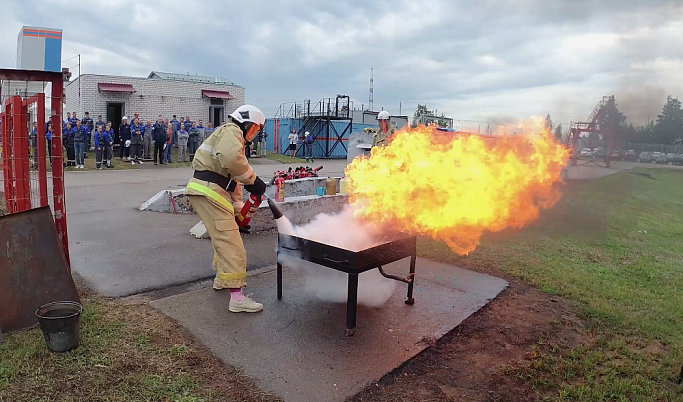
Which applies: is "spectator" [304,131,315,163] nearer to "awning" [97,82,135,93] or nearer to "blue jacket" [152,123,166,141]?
"blue jacket" [152,123,166,141]

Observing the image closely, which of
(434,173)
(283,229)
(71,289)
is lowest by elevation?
(71,289)

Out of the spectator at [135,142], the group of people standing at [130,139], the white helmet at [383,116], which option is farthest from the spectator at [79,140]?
the white helmet at [383,116]

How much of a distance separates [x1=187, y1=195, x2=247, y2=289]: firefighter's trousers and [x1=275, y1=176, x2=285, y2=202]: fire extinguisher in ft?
11.8

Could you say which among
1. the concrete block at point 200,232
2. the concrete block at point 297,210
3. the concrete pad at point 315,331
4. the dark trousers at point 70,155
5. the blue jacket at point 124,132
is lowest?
the concrete pad at point 315,331

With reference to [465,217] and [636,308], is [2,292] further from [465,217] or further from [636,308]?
[636,308]

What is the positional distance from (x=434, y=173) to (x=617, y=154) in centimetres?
347

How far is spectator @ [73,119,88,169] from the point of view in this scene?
652 inches

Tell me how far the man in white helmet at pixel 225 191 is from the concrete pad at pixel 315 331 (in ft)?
1.27

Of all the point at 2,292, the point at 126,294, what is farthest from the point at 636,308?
the point at 2,292

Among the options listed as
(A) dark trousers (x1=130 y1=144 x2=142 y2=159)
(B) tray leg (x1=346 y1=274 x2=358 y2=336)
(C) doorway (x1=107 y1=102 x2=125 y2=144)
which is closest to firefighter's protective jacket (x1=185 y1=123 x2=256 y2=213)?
(B) tray leg (x1=346 y1=274 x2=358 y2=336)

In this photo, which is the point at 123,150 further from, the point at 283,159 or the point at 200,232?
the point at 200,232

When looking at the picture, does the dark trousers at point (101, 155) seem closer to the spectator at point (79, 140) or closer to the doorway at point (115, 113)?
the spectator at point (79, 140)

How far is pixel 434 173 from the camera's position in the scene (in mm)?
5223

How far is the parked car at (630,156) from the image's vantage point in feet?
21.8
